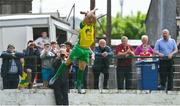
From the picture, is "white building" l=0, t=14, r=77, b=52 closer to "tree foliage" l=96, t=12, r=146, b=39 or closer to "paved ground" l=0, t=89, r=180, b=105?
"paved ground" l=0, t=89, r=180, b=105

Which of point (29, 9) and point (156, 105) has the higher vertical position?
point (29, 9)

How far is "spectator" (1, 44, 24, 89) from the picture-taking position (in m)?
16.7

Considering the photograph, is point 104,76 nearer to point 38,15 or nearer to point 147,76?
point 147,76

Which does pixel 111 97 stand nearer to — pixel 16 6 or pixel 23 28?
pixel 23 28

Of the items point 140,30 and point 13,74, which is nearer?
point 13,74

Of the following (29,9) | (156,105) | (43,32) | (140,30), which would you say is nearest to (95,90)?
(156,105)

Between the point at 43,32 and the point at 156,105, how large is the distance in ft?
19.5

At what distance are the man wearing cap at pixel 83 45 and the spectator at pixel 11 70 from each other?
114cm

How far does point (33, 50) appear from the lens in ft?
58.0

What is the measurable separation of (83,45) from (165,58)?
7.00 ft

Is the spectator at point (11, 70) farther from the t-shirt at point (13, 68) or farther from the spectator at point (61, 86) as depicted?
the spectator at point (61, 86)

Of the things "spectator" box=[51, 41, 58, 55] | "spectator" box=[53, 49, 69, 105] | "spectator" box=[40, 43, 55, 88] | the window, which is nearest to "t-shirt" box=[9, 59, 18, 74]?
"spectator" box=[40, 43, 55, 88]

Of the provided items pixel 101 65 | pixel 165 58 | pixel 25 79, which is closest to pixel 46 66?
pixel 25 79

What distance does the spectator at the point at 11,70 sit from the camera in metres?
16.7
